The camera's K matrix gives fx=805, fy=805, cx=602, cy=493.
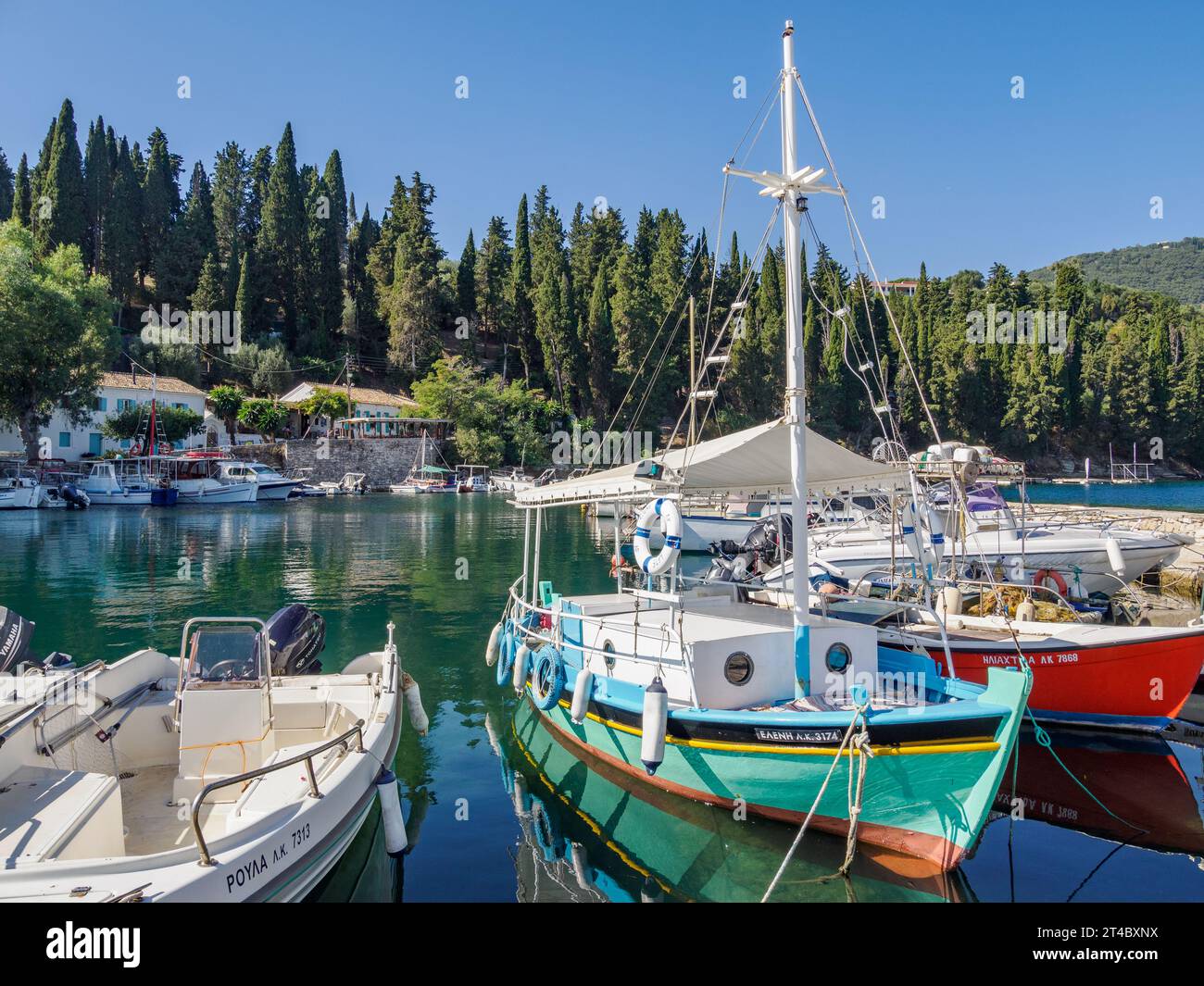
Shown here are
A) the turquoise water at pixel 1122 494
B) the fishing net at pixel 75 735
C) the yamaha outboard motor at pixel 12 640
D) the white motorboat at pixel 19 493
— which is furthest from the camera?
the turquoise water at pixel 1122 494

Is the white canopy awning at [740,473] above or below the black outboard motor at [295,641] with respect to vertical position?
above

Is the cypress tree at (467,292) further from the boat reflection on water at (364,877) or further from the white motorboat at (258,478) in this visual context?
the boat reflection on water at (364,877)

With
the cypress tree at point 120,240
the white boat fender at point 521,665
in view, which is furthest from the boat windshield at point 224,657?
the cypress tree at point 120,240

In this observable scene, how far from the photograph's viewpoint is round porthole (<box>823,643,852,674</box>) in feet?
30.6

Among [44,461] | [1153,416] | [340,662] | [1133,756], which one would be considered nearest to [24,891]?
[340,662]

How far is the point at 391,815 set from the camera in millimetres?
7602

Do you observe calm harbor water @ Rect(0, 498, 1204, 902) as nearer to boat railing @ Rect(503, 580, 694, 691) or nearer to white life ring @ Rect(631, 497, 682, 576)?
boat railing @ Rect(503, 580, 694, 691)

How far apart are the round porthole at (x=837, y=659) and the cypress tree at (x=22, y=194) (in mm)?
90332

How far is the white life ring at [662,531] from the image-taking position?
950 cm

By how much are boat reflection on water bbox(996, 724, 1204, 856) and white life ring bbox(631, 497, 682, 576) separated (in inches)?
187

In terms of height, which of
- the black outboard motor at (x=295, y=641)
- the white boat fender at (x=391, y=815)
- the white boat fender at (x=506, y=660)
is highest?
the black outboard motor at (x=295, y=641)

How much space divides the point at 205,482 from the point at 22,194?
159 feet

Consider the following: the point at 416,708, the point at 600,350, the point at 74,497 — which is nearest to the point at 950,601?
the point at 416,708
